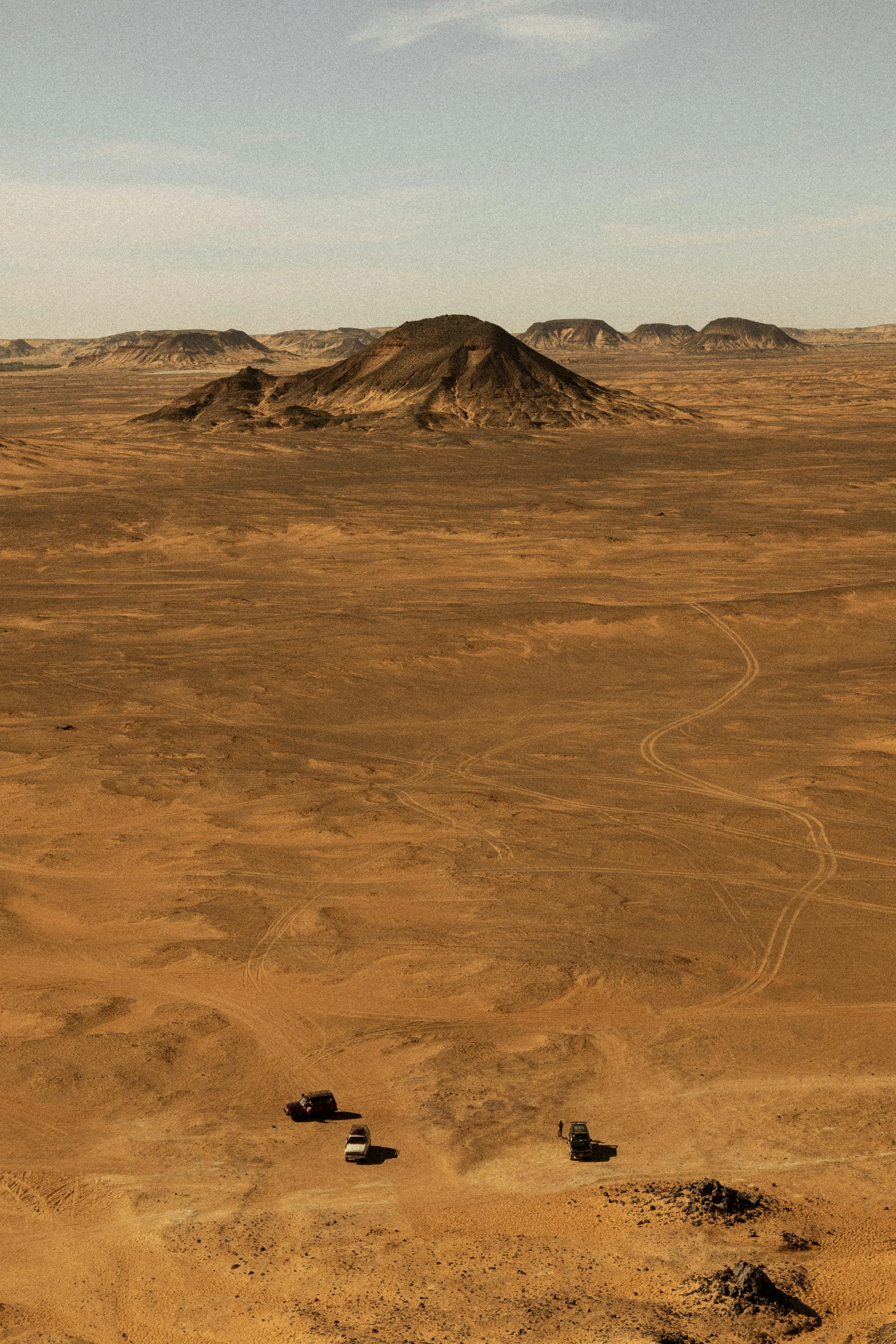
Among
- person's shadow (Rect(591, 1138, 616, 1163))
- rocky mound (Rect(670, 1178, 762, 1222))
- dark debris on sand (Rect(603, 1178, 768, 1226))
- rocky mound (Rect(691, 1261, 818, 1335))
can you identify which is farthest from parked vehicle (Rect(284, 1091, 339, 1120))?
rocky mound (Rect(691, 1261, 818, 1335))

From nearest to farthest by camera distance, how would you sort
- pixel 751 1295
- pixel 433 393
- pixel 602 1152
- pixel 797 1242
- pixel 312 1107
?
pixel 751 1295
pixel 797 1242
pixel 602 1152
pixel 312 1107
pixel 433 393

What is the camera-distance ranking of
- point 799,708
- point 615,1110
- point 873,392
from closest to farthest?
point 615,1110, point 799,708, point 873,392

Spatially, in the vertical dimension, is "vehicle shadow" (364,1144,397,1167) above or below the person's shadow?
below

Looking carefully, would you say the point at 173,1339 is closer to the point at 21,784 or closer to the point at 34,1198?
the point at 34,1198

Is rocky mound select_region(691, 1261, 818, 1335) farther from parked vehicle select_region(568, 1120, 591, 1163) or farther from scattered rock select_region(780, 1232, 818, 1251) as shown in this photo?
parked vehicle select_region(568, 1120, 591, 1163)

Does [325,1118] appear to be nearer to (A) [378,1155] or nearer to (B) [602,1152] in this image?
(A) [378,1155]

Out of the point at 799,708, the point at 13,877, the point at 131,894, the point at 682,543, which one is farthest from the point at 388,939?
the point at 682,543

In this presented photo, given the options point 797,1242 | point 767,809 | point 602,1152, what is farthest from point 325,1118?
point 767,809
